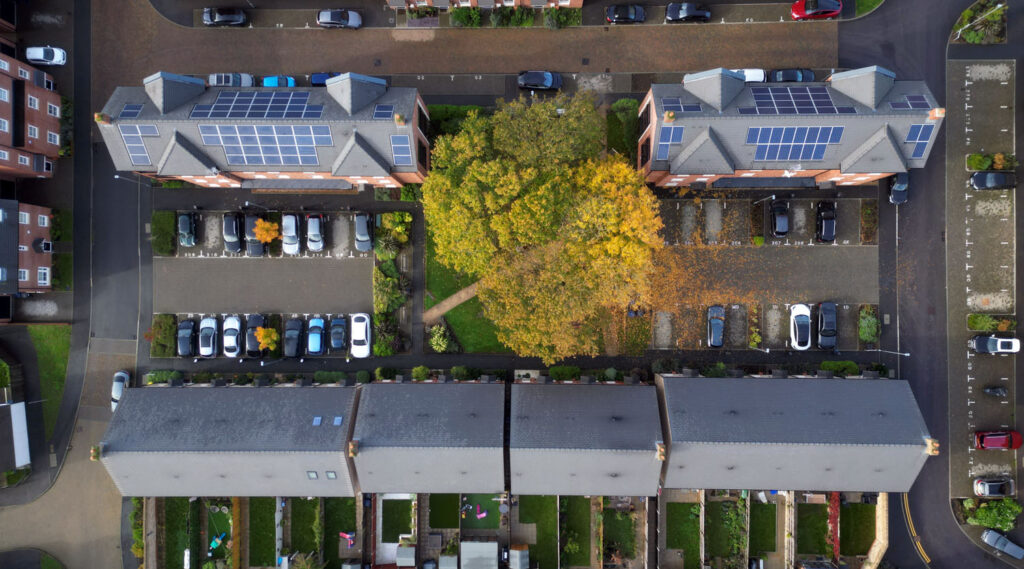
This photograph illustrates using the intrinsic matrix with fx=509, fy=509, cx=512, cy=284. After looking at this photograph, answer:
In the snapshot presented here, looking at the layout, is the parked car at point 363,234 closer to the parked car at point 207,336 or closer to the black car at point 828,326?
the parked car at point 207,336

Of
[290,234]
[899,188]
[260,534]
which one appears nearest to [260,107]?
[290,234]

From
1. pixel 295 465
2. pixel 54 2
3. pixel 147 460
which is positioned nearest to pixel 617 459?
pixel 295 465

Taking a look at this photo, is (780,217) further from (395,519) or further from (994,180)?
(395,519)

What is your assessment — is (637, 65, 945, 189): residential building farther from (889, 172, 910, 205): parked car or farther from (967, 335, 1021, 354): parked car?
(967, 335, 1021, 354): parked car

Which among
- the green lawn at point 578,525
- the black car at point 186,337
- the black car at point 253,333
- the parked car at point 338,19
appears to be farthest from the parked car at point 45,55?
the green lawn at point 578,525

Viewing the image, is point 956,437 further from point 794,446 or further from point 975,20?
point 975,20
